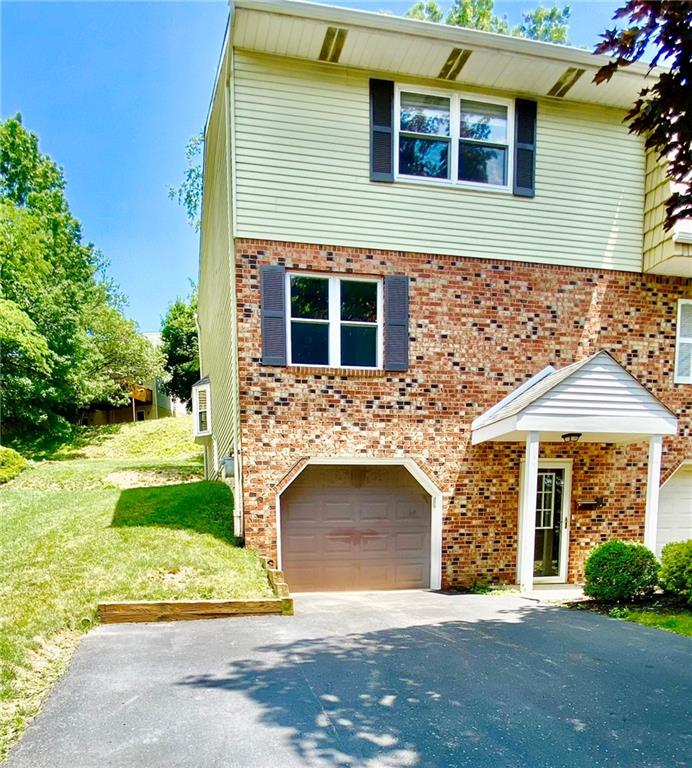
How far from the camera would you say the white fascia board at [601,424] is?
6.54m

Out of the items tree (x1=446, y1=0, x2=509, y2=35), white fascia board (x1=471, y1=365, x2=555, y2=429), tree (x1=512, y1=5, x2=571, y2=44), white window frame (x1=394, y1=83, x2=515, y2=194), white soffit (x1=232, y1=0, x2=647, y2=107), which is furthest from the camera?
tree (x1=512, y1=5, x2=571, y2=44)

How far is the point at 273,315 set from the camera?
22.8 ft

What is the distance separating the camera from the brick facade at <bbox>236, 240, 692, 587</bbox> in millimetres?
6977

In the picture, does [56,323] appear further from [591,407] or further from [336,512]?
[591,407]

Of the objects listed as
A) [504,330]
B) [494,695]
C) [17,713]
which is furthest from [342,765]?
[504,330]

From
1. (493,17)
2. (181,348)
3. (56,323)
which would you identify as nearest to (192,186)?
(56,323)

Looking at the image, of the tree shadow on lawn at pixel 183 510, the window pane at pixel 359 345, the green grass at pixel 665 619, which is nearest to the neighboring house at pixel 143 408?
the tree shadow on lawn at pixel 183 510

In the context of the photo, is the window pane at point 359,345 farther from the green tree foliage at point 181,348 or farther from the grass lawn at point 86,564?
the green tree foliage at point 181,348

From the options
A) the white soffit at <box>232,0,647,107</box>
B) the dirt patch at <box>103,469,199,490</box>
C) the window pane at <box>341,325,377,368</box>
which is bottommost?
the dirt patch at <box>103,469,199,490</box>

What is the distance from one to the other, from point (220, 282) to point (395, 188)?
155 inches

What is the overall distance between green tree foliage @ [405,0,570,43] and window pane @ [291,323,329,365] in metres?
16.2

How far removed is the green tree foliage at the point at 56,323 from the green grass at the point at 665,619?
17.7 m

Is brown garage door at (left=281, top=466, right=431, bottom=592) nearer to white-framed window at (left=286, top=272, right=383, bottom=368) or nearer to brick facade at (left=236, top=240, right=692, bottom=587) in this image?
brick facade at (left=236, top=240, right=692, bottom=587)

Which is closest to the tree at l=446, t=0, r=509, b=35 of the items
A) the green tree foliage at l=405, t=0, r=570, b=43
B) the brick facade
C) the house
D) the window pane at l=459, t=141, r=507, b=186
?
the green tree foliage at l=405, t=0, r=570, b=43
